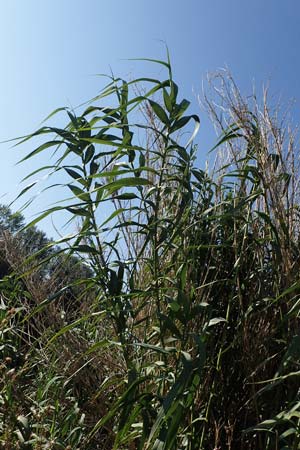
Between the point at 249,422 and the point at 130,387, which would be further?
the point at 249,422

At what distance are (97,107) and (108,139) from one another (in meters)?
0.14

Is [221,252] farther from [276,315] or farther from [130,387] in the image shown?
[130,387]

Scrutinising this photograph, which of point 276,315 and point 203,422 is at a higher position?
point 276,315

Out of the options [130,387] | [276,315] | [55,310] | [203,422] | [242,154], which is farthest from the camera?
[55,310]

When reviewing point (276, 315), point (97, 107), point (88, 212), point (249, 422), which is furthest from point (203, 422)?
point (97, 107)

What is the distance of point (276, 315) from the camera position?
1.69 metres

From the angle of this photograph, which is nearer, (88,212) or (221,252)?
(88,212)

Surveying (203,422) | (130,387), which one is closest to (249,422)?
(203,422)

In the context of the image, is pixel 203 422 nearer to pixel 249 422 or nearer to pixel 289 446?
pixel 249 422

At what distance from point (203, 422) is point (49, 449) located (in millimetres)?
416

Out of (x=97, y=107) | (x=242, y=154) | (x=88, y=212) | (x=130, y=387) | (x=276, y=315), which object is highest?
(x=242, y=154)

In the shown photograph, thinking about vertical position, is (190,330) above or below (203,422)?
above

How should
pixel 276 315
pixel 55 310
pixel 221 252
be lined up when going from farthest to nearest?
pixel 55 310 < pixel 221 252 < pixel 276 315

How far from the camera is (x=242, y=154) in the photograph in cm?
200
